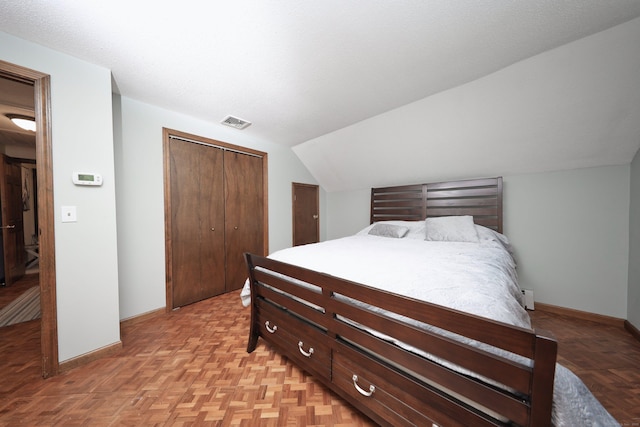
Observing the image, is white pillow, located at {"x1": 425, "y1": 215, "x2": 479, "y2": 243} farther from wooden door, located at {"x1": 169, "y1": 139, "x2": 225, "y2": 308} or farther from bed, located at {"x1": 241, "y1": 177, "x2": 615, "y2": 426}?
wooden door, located at {"x1": 169, "y1": 139, "x2": 225, "y2": 308}

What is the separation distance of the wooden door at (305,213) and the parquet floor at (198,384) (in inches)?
87.8

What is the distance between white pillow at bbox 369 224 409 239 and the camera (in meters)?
2.83

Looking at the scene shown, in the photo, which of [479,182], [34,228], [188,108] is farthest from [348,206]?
[34,228]

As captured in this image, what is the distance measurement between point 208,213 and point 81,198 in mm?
1257

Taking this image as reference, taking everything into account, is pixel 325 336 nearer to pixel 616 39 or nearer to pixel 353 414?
pixel 353 414

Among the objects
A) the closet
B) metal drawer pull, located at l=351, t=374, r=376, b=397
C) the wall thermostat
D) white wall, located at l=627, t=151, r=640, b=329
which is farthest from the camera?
the closet

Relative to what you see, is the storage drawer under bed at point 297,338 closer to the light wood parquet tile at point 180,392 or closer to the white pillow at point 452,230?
the light wood parquet tile at point 180,392

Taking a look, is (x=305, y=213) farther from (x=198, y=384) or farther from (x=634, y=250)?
(x=634, y=250)

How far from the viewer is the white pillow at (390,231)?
2832mm

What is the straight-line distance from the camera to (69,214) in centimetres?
160

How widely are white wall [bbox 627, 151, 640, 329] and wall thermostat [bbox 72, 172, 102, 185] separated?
4.69 meters

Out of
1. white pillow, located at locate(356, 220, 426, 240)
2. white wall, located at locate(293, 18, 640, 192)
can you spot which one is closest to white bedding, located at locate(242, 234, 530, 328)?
white pillow, located at locate(356, 220, 426, 240)

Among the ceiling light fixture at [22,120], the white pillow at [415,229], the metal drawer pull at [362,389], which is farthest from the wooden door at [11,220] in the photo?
the white pillow at [415,229]

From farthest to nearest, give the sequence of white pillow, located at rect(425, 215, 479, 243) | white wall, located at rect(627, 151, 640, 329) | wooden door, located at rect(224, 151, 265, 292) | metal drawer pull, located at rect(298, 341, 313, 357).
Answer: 1. wooden door, located at rect(224, 151, 265, 292)
2. white pillow, located at rect(425, 215, 479, 243)
3. white wall, located at rect(627, 151, 640, 329)
4. metal drawer pull, located at rect(298, 341, 313, 357)
